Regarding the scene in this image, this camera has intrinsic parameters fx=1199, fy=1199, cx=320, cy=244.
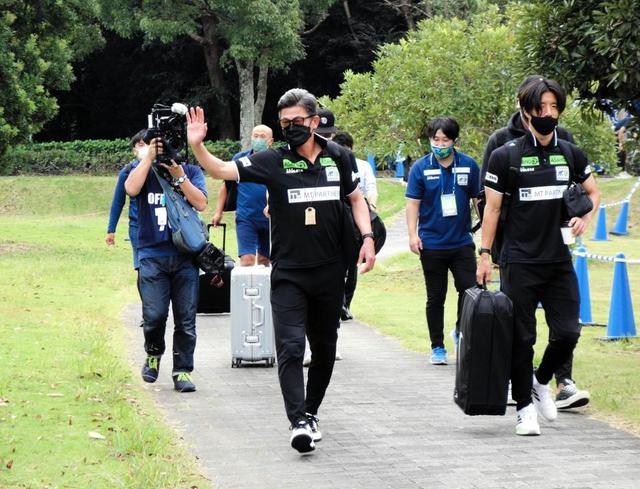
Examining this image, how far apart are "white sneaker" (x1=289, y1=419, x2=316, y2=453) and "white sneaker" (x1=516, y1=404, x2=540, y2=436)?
1.40 m

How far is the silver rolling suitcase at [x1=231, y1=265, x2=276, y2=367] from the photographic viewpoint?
33.0 ft

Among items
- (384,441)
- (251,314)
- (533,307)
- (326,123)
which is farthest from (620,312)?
(384,441)

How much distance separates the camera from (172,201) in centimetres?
877

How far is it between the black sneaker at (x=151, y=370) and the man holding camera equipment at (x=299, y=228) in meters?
2.41

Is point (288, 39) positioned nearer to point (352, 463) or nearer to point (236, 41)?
point (236, 41)

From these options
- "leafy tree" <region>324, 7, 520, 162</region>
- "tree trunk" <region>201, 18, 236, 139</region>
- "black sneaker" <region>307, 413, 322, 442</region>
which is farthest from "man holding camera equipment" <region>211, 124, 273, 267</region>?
"tree trunk" <region>201, 18, 236, 139</region>

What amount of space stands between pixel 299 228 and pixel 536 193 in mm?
1552

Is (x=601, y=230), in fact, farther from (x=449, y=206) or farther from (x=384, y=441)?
(x=384, y=441)

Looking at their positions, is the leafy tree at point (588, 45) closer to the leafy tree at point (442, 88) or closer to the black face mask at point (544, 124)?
the black face mask at point (544, 124)

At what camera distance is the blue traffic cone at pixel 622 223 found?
27359 millimetres

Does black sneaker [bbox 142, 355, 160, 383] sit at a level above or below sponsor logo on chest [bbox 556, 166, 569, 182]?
below

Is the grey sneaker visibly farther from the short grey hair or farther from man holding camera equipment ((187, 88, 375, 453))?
the short grey hair

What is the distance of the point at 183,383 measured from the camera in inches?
355

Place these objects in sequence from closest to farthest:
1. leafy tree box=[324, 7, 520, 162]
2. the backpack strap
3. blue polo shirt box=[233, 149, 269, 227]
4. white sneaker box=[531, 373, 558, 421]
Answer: the backpack strap
white sneaker box=[531, 373, 558, 421]
blue polo shirt box=[233, 149, 269, 227]
leafy tree box=[324, 7, 520, 162]
